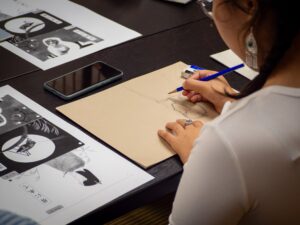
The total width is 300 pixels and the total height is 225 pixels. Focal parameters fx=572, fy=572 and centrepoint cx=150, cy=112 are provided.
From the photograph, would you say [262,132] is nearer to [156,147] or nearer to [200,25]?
[156,147]

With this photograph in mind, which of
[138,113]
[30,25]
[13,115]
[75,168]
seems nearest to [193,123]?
[138,113]

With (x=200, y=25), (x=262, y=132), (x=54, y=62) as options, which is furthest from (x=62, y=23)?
(x=262, y=132)

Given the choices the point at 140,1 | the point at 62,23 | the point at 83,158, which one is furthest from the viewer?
the point at 140,1

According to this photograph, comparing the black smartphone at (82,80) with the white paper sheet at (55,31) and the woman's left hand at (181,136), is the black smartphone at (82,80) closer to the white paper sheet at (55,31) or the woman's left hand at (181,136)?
the white paper sheet at (55,31)

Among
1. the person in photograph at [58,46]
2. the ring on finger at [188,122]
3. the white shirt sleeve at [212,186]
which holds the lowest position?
the person in photograph at [58,46]

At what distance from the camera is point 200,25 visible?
150 cm

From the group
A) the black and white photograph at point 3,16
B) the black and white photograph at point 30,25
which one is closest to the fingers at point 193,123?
the black and white photograph at point 30,25

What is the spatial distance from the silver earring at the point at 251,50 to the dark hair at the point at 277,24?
18mm

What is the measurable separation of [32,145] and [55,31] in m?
0.46

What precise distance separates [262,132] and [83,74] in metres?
0.57

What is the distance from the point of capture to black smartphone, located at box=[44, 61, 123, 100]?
1.16 meters

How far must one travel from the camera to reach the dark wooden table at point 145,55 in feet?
3.13

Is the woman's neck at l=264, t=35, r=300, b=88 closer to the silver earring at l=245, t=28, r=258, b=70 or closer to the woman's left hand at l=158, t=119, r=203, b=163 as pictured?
the silver earring at l=245, t=28, r=258, b=70

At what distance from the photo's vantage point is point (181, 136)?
1020mm
